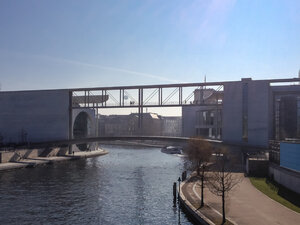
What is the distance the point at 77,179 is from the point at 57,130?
43.4 m

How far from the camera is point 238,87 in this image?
74688 mm

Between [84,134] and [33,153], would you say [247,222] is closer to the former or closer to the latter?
[33,153]

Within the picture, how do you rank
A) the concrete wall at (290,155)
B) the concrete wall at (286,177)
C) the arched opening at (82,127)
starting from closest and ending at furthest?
1. the concrete wall at (286,177)
2. the concrete wall at (290,155)
3. the arched opening at (82,127)

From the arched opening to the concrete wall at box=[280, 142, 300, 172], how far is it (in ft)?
251

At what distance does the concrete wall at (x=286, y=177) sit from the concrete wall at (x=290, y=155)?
1.98 ft

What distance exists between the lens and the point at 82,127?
114m

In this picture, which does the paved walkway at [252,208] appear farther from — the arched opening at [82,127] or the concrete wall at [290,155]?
the arched opening at [82,127]

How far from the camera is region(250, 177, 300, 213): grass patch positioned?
3034 centimetres

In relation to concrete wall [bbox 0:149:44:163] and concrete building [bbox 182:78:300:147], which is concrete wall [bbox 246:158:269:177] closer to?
concrete building [bbox 182:78:300:147]

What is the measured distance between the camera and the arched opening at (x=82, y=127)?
10981cm

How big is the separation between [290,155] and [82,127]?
84.8 meters

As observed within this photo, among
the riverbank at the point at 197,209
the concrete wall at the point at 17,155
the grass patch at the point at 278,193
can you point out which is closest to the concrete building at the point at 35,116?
the concrete wall at the point at 17,155

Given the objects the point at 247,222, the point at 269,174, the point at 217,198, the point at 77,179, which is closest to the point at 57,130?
the point at 77,179

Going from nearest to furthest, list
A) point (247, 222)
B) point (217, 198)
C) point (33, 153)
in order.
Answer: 1. point (247, 222)
2. point (217, 198)
3. point (33, 153)
